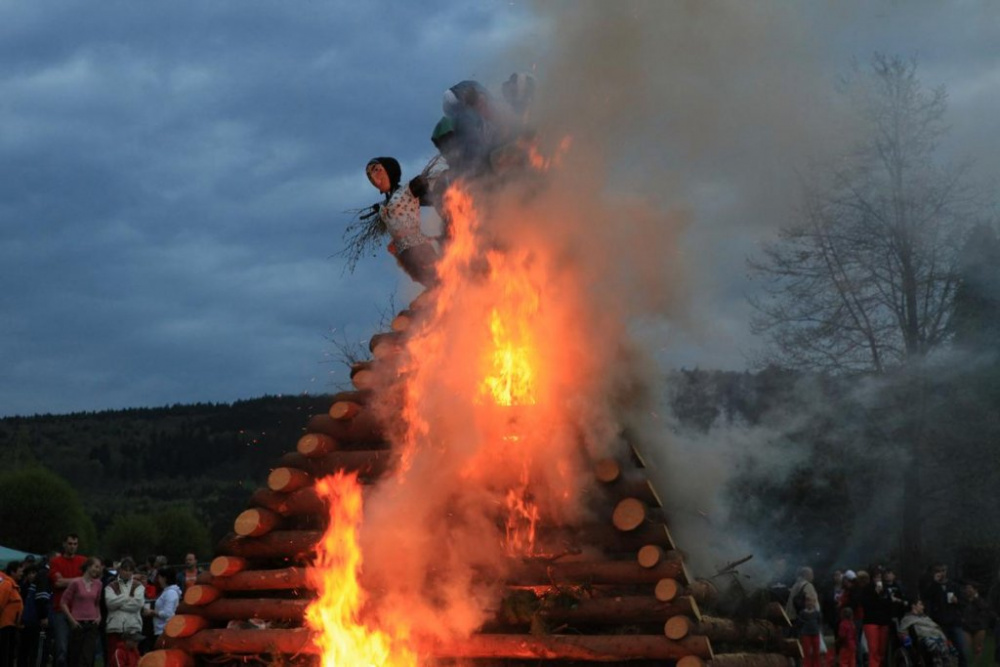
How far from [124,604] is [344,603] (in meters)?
5.05

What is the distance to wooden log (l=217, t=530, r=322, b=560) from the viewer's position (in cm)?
1041

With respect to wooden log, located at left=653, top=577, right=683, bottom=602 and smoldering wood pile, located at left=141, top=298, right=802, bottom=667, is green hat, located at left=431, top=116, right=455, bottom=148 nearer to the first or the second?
smoldering wood pile, located at left=141, top=298, right=802, bottom=667

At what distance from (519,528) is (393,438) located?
1.70 m

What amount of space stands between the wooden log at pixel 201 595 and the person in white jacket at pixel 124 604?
361cm

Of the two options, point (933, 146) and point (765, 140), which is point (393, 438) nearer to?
point (765, 140)

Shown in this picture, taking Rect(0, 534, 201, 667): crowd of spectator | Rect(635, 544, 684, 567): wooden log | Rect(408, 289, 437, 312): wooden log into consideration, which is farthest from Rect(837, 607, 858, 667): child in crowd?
Rect(0, 534, 201, 667): crowd of spectator

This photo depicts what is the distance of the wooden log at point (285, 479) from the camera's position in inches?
419

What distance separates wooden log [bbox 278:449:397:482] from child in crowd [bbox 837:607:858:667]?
25.6 ft

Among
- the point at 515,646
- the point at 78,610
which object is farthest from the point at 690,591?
the point at 78,610

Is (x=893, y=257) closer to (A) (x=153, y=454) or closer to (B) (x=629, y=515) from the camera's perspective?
(B) (x=629, y=515)

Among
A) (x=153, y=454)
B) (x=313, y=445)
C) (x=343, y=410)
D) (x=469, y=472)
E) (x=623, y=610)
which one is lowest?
(x=623, y=610)

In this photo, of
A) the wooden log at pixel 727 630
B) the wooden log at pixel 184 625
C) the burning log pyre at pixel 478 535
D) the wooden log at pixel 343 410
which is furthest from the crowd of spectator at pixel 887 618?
the wooden log at pixel 184 625

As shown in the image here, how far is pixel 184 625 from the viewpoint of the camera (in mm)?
10250

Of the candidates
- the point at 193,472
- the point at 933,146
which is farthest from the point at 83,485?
the point at 933,146
